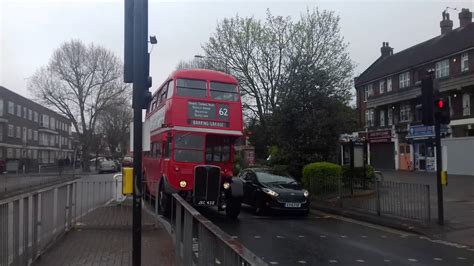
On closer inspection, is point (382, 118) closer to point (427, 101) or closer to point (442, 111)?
point (427, 101)

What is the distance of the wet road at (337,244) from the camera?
8.07 m

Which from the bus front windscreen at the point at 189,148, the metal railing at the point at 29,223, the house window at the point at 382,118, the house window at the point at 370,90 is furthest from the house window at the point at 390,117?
the metal railing at the point at 29,223

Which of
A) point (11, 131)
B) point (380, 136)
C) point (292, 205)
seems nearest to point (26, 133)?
point (11, 131)

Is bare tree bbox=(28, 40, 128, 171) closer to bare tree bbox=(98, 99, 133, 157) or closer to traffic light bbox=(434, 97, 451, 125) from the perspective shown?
bare tree bbox=(98, 99, 133, 157)

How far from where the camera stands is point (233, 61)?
1341 inches

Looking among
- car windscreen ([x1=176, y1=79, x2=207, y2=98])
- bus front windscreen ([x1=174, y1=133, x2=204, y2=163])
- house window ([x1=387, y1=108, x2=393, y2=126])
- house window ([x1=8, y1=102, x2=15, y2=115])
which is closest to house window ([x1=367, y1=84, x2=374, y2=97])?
house window ([x1=387, y1=108, x2=393, y2=126])

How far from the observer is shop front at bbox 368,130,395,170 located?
4500cm

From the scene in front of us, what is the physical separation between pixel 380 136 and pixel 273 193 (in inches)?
1365

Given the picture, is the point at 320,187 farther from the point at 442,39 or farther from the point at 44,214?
the point at 442,39

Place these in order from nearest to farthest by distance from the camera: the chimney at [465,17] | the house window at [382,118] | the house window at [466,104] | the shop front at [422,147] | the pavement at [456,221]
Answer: the pavement at [456,221]
the house window at [466,104]
the shop front at [422,147]
the chimney at [465,17]
the house window at [382,118]

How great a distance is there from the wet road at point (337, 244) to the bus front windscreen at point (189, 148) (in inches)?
79.2

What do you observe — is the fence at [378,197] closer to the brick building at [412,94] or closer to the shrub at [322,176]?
the shrub at [322,176]

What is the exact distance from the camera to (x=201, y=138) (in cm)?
1370

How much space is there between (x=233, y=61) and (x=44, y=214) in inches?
1083
